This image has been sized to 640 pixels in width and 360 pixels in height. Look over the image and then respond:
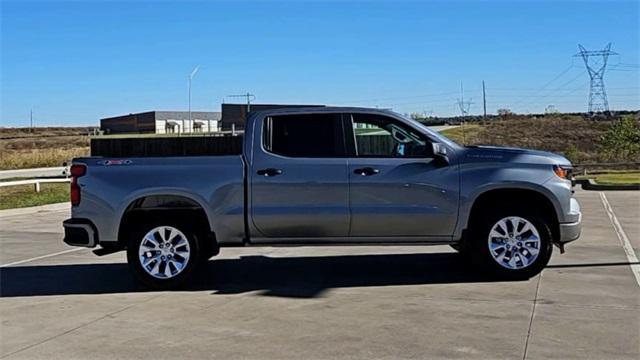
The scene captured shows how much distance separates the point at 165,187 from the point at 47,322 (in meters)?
2.01

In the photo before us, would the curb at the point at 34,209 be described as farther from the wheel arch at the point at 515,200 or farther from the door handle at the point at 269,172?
the wheel arch at the point at 515,200

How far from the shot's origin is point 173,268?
328 inches

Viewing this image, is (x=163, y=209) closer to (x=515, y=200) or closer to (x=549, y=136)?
(x=515, y=200)

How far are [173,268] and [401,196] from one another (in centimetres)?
268

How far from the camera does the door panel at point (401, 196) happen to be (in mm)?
8281

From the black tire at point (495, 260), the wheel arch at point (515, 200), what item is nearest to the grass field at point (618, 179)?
the wheel arch at point (515, 200)

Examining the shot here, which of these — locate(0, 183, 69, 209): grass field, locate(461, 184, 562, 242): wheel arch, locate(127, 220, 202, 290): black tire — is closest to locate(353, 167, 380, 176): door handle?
locate(461, 184, 562, 242): wheel arch

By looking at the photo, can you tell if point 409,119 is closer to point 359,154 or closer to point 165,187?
point 359,154

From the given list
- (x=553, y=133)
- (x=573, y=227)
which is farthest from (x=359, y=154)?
(x=553, y=133)

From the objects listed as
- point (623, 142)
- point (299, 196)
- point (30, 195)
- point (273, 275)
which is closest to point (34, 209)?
point (30, 195)

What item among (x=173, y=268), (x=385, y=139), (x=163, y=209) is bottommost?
(x=173, y=268)

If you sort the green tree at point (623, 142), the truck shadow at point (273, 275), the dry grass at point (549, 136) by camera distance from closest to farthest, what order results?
the truck shadow at point (273, 275) < the green tree at point (623, 142) < the dry grass at point (549, 136)

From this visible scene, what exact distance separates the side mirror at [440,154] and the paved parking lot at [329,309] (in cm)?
138

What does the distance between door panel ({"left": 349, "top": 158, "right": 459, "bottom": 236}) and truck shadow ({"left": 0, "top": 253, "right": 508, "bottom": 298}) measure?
71cm
